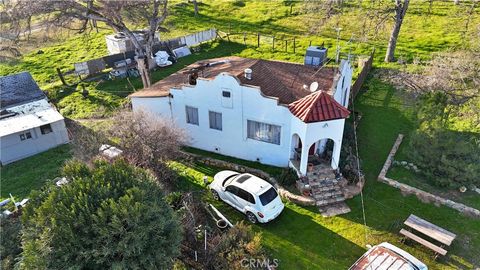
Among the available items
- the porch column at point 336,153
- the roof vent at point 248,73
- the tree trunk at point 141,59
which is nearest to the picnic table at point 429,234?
the porch column at point 336,153

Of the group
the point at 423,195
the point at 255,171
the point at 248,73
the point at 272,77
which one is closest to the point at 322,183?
the point at 255,171

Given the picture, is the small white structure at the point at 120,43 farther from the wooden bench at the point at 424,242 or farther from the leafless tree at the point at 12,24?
the wooden bench at the point at 424,242

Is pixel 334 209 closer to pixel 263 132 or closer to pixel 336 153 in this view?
pixel 336 153

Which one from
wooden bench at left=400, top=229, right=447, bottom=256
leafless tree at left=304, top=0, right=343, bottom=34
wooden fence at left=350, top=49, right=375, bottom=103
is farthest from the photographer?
leafless tree at left=304, top=0, right=343, bottom=34

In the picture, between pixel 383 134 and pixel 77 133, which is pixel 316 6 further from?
pixel 77 133

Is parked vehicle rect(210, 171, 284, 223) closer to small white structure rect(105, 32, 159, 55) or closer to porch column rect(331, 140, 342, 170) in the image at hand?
porch column rect(331, 140, 342, 170)

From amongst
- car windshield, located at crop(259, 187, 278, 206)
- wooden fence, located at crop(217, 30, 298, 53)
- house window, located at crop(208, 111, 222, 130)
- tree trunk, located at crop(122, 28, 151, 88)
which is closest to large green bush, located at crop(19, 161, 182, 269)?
car windshield, located at crop(259, 187, 278, 206)
